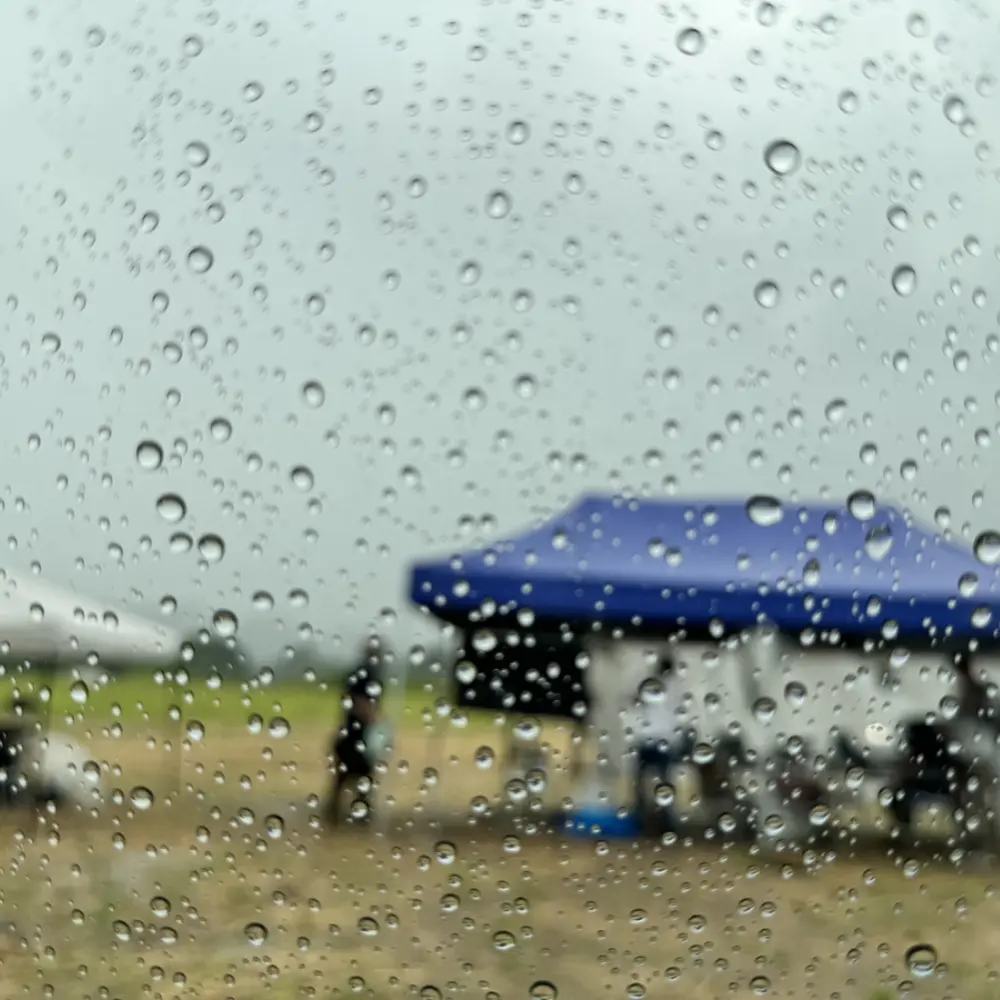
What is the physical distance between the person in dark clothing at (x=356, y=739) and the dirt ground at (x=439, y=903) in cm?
2

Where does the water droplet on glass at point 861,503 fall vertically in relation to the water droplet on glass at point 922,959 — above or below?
above

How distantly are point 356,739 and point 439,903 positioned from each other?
219 mm

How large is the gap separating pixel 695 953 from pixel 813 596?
45 cm

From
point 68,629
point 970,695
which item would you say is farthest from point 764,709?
point 68,629

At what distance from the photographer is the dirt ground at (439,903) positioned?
3.68 ft

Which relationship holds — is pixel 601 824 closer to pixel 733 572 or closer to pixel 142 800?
pixel 733 572

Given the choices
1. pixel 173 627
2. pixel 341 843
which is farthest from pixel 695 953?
pixel 173 627

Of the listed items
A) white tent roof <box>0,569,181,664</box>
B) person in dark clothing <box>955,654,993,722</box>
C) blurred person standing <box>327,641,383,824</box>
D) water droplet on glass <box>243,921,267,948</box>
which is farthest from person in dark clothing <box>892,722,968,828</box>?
white tent roof <box>0,569,181,664</box>

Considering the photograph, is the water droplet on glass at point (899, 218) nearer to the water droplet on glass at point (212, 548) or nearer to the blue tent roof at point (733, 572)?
the blue tent roof at point (733, 572)

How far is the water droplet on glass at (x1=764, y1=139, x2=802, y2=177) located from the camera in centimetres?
118

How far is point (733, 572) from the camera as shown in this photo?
47.1 inches

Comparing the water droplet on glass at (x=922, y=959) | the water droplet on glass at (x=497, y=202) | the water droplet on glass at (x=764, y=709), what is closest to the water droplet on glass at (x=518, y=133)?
the water droplet on glass at (x=497, y=202)

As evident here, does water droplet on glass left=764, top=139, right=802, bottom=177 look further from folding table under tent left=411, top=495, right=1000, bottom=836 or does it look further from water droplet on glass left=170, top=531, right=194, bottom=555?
water droplet on glass left=170, top=531, right=194, bottom=555

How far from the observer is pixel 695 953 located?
113 cm
